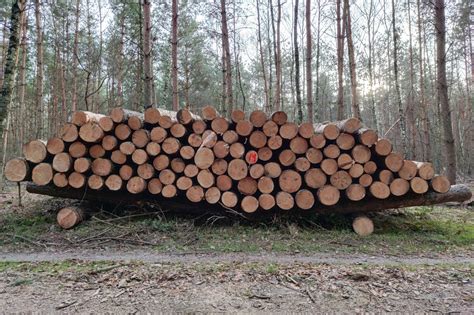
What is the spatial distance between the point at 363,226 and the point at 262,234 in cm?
174

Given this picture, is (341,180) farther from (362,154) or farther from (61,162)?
(61,162)

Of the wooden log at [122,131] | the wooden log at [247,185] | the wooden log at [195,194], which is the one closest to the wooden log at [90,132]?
the wooden log at [122,131]

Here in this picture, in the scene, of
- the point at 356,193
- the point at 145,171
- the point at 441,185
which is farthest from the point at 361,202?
the point at 145,171

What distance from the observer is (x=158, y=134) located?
5523 mm

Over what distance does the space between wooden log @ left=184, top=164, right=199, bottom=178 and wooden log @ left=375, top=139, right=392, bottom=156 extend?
3.05 metres

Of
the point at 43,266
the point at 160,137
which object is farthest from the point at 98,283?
the point at 160,137

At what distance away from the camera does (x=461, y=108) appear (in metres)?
24.6

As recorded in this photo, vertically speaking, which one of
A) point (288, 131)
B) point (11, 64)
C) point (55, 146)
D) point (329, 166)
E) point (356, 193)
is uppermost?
point (11, 64)

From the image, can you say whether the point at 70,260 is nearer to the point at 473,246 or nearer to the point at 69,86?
the point at 473,246

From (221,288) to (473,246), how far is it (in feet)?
13.8

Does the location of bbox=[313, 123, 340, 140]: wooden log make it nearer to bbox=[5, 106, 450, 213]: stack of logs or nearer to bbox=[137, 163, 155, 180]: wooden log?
bbox=[5, 106, 450, 213]: stack of logs

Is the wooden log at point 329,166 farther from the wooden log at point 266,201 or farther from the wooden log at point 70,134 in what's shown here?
the wooden log at point 70,134

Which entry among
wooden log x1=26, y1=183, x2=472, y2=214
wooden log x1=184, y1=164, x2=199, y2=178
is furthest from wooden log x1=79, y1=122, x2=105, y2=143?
wooden log x1=184, y1=164, x2=199, y2=178

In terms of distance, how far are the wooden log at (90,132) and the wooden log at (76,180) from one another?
60 centimetres
